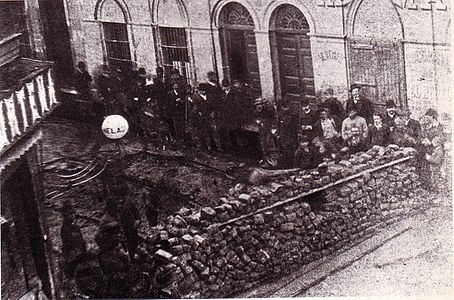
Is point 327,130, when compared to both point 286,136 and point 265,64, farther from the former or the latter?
point 265,64

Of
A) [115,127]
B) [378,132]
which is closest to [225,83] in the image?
[115,127]

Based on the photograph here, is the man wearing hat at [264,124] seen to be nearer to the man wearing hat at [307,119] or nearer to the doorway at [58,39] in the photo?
the man wearing hat at [307,119]

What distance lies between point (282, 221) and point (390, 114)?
5.63 ft

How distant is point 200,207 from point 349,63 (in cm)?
234

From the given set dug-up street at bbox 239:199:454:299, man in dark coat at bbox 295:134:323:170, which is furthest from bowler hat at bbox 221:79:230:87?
dug-up street at bbox 239:199:454:299

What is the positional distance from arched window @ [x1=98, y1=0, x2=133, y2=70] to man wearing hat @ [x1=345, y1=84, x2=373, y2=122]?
266 cm

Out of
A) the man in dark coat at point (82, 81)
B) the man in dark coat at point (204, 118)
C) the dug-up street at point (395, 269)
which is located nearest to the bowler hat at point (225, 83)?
the man in dark coat at point (204, 118)

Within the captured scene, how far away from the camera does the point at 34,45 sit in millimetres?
8766

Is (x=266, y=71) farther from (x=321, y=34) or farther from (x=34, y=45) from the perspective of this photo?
(x=34, y=45)

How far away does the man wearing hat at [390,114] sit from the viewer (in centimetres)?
811

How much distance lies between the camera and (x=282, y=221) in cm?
838

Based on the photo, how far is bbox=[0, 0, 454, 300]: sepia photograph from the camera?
8.11m

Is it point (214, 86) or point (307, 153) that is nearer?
point (307, 153)

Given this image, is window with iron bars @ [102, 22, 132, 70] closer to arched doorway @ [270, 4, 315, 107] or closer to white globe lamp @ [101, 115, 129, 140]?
white globe lamp @ [101, 115, 129, 140]
